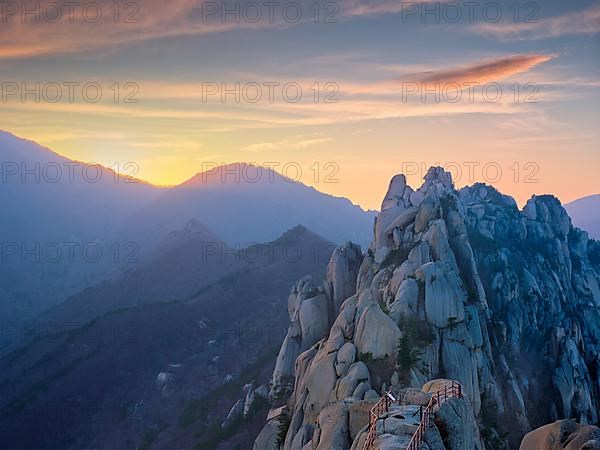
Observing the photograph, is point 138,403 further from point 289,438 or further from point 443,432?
point 443,432

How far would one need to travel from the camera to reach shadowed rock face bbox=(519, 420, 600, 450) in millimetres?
28331

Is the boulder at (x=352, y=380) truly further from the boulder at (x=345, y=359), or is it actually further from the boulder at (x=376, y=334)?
the boulder at (x=376, y=334)

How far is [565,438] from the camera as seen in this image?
30.7 m

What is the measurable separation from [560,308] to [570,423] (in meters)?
61.0

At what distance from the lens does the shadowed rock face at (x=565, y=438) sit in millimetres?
28331

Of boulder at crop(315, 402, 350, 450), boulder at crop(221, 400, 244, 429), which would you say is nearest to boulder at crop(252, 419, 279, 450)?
boulder at crop(221, 400, 244, 429)

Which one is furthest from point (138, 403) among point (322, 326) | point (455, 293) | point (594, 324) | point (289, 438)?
point (594, 324)

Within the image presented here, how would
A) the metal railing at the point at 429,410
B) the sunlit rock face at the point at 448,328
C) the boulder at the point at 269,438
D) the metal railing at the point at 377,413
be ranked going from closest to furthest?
the metal railing at the point at 429,410 < the metal railing at the point at 377,413 < the sunlit rock face at the point at 448,328 < the boulder at the point at 269,438

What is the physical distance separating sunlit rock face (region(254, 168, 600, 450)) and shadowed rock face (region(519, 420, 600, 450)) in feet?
20.3

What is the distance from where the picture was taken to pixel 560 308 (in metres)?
86.8

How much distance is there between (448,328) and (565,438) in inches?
1197

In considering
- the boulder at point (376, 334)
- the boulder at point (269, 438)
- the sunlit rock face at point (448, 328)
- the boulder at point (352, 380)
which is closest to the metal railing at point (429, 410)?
the sunlit rock face at point (448, 328)

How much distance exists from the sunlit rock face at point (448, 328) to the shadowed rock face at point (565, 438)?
619cm

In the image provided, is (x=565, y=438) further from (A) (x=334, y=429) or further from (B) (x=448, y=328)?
(B) (x=448, y=328)
